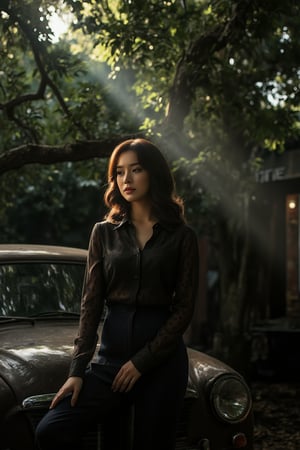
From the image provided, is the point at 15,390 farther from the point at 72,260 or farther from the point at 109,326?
the point at 72,260

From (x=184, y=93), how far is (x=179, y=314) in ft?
16.6

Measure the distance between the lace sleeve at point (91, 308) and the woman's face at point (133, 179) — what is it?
196 millimetres

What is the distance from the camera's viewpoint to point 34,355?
143 inches

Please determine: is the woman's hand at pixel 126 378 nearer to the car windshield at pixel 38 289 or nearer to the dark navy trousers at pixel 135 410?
the dark navy trousers at pixel 135 410

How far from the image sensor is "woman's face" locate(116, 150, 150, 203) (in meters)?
2.95

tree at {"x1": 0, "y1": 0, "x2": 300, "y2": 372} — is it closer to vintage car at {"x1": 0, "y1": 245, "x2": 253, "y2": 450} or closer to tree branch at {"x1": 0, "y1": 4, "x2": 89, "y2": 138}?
tree branch at {"x1": 0, "y1": 4, "x2": 89, "y2": 138}

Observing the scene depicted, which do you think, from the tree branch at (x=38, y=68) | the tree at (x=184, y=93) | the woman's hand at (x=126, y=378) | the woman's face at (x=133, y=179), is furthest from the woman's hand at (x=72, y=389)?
the tree branch at (x=38, y=68)

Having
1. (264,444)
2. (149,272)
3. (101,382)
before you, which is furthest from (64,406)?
(264,444)

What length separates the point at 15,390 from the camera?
3.36m

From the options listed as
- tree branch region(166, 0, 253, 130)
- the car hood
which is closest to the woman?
the car hood

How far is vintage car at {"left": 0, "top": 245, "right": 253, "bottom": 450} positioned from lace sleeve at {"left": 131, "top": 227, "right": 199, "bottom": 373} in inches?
12.2

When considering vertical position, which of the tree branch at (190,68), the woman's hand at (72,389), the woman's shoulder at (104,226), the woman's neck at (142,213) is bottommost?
the woman's hand at (72,389)

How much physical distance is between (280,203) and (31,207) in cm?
665

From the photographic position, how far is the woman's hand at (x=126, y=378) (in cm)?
273
